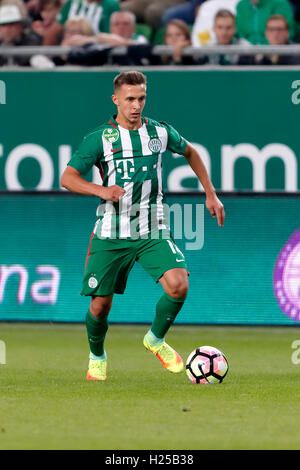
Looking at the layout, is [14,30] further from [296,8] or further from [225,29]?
[296,8]

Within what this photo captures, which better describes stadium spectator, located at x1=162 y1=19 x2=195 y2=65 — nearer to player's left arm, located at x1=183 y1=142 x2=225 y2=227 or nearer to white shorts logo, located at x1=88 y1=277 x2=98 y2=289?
player's left arm, located at x1=183 y1=142 x2=225 y2=227

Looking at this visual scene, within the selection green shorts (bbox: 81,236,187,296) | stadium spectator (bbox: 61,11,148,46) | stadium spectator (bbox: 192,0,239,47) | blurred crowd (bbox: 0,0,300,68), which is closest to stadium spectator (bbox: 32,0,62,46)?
blurred crowd (bbox: 0,0,300,68)

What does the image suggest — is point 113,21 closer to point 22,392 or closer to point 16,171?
point 16,171

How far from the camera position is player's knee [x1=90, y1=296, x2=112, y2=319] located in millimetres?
8242

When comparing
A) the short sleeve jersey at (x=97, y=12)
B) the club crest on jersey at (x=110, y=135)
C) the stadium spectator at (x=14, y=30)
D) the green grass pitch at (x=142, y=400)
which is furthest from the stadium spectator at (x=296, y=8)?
the club crest on jersey at (x=110, y=135)

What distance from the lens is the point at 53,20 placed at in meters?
13.8

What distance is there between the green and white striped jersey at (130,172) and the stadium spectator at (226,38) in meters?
4.11

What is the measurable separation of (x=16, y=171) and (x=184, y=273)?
4638mm

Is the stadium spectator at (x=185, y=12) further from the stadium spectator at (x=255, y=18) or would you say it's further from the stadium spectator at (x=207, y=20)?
the stadium spectator at (x=255, y=18)

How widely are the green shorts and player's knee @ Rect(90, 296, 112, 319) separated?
6 centimetres

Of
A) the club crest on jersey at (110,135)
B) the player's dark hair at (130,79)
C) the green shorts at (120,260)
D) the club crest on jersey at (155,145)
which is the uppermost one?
the player's dark hair at (130,79)

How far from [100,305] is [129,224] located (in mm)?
628

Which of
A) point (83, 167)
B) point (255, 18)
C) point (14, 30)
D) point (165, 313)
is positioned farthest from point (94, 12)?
point (165, 313)

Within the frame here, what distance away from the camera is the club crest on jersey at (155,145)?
835 cm
